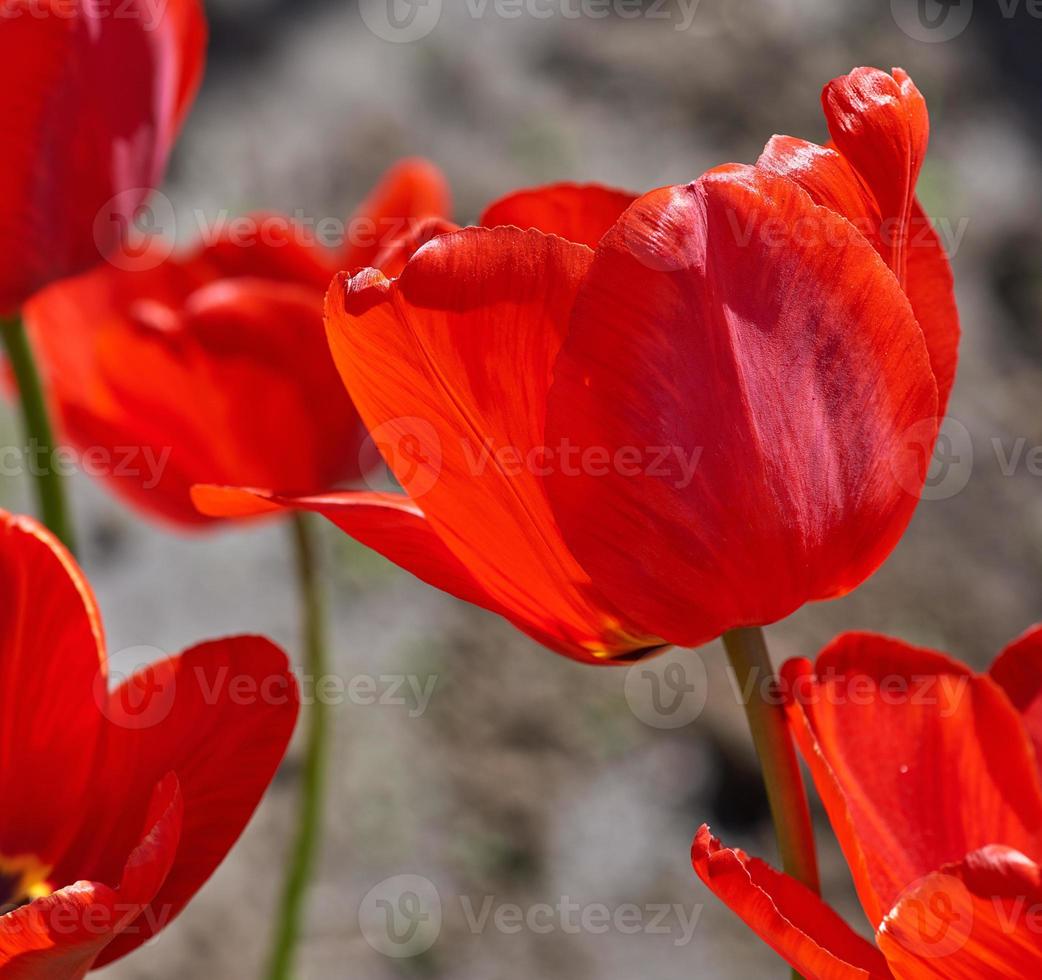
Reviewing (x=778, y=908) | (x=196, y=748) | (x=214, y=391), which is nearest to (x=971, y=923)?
(x=778, y=908)

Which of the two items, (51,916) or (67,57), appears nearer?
(51,916)

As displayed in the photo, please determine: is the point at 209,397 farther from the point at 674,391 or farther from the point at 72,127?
the point at 674,391

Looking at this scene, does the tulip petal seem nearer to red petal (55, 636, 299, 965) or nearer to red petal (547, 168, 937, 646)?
red petal (547, 168, 937, 646)

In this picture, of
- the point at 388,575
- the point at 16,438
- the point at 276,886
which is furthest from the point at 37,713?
the point at 16,438

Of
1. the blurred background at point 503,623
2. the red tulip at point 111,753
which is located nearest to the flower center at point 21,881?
the red tulip at point 111,753

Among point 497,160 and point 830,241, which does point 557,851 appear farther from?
point 830,241

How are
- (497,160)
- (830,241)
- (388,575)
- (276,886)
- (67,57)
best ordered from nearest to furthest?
1. (830,241)
2. (67,57)
3. (276,886)
4. (388,575)
5. (497,160)

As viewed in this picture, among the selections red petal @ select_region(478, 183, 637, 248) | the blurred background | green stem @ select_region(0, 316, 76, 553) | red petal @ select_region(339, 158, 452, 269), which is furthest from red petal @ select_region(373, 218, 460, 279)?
the blurred background
